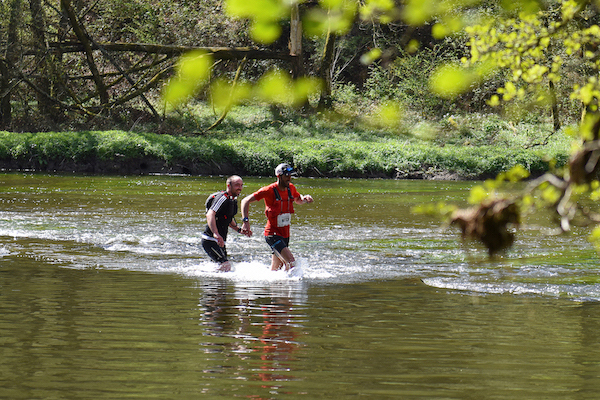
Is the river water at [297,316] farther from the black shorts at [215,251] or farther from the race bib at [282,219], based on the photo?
the race bib at [282,219]

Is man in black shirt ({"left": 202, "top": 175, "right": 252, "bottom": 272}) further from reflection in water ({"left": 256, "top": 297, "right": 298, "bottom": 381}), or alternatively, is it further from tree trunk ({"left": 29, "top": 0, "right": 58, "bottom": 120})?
tree trunk ({"left": 29, "top": 0, "right": 58, "bottom": 120})

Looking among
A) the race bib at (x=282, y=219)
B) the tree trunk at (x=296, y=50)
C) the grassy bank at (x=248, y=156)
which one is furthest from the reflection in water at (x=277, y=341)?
the tree trunk at (x=296, y=50)

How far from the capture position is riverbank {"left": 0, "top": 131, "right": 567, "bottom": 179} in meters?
33.0

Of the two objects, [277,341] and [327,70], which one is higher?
[327,70]

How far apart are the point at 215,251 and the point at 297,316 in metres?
3.85

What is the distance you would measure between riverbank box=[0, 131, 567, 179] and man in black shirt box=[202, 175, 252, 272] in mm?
20734

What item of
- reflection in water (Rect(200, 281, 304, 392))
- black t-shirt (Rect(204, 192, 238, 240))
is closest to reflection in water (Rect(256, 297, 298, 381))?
reflection in water (Rect(200, 281, 304, 392))

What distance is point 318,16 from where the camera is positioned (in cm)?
478

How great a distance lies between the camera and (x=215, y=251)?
40.0 feet

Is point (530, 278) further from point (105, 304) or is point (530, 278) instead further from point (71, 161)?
point (71, 161)

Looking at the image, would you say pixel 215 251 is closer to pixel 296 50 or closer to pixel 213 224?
pixel 213 224

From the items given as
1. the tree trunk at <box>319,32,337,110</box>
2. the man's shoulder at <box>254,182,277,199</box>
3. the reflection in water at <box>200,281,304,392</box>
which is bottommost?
the reflection in water at <box>200,281,304,392</box>

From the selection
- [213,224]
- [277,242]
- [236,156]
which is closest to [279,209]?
[277,242]

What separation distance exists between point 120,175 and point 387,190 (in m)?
11.2
